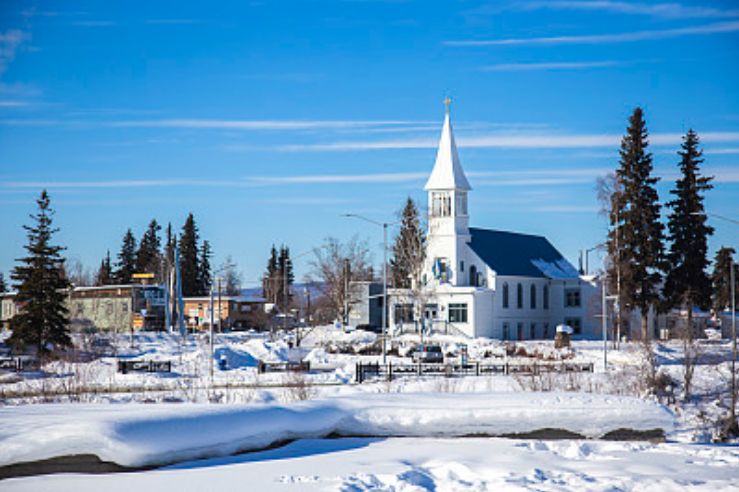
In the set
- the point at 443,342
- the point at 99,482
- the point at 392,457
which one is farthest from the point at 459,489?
the point at 443,342

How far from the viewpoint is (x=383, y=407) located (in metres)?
15.6

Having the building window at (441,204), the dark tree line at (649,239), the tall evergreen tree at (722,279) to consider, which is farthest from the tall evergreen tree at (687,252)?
the tall evergreen tree at (722,279)

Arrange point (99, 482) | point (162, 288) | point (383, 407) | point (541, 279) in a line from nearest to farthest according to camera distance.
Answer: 1. point (99, 482)
2. point (383, 407)
3. point (541, 279)
4. point (162, 288)

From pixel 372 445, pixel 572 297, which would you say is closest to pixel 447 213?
pixel 572 297

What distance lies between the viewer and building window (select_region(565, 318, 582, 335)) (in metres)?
78.0

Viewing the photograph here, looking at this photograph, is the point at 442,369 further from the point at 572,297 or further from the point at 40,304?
the point at 572,297

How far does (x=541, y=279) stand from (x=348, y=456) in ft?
224

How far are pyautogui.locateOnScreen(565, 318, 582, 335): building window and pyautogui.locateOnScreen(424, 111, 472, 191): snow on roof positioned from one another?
45.5 feet

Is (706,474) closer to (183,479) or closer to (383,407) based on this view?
(383,407)

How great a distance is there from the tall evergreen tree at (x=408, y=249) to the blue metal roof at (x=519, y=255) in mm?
4466

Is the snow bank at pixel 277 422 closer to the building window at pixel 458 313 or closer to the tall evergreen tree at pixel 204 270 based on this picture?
the building window at pixel 458 313

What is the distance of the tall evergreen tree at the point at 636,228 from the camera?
212 ft

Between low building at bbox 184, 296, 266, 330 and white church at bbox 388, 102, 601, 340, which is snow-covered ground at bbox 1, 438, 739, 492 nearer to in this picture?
white church at bbox 388, 102, 601, 340

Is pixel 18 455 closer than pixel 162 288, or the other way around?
pixel 18 455
